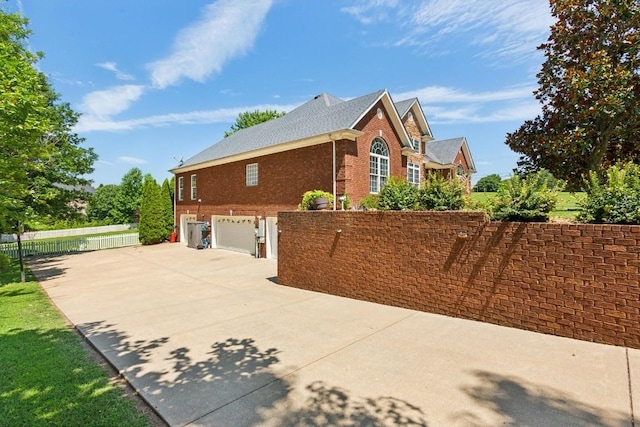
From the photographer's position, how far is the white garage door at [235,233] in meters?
18.3

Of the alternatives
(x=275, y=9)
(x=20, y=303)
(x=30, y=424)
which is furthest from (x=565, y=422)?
(x=275, y=9)

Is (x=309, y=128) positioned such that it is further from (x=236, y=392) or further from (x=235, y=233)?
(x=236, y=392)

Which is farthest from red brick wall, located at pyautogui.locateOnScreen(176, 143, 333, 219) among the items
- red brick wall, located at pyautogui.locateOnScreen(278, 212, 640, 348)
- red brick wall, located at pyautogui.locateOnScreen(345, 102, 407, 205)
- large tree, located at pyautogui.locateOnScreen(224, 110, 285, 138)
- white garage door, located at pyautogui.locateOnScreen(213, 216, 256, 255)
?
large tree, located at pyautogui.locateOnScreen(224, 110, 285, 138)

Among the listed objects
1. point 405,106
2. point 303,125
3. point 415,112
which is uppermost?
point 405,106

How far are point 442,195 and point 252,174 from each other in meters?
12.6

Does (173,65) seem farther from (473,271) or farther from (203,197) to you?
(473,271)

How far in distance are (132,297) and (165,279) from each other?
2580 mm

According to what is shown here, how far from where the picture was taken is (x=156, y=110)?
790 inches

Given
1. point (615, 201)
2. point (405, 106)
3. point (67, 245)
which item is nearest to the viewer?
point (615, 201)

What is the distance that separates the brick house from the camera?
13867 mm

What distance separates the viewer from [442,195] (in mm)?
7449

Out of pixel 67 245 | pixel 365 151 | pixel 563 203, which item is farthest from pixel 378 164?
pixel 67 245

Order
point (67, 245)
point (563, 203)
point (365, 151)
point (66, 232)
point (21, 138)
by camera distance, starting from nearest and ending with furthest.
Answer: point (563, 203), point (21, 138), point (365, 151), point (67, 245), point (66, 232)

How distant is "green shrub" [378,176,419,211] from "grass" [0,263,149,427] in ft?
21.4
